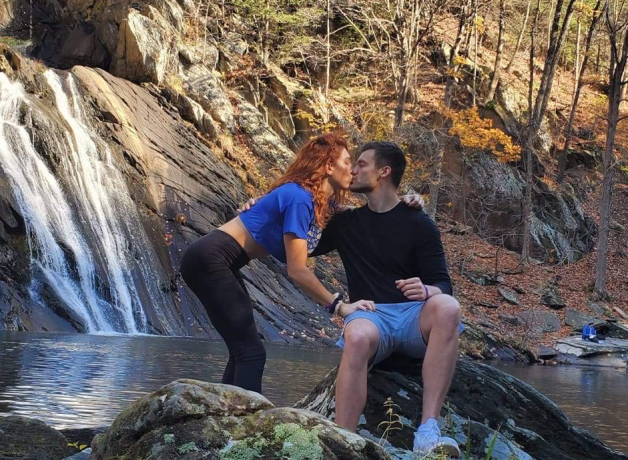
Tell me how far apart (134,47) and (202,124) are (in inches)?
117

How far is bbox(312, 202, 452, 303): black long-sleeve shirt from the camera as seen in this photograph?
412 centimetres

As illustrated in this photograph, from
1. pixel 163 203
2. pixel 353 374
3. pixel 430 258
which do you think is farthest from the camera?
pixel 163 203

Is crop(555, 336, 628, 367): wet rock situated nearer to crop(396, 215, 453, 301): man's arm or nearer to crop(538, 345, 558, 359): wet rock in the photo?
crop(538, 345, 558, 359): wet rock

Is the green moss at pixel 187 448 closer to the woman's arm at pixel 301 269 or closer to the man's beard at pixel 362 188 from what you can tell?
the woman's arm at pixel 301 269

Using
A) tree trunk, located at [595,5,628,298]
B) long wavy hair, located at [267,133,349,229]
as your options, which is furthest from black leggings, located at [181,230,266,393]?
tree trunk, located at [595,5,628,298]

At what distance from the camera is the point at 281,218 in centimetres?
403

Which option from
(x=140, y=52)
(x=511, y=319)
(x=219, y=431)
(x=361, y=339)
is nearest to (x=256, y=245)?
(x=361, y=339)

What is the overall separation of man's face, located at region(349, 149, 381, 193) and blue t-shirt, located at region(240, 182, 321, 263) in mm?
317

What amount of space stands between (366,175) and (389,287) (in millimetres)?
584

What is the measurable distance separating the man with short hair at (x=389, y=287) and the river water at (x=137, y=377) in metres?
2.16

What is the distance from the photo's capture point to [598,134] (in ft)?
116

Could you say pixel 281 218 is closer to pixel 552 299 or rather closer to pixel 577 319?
pixel 577 319

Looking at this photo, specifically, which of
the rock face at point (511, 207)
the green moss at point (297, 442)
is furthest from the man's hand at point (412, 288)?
the rock face at point (511, 207)

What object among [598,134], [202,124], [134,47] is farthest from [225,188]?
[598,134]
